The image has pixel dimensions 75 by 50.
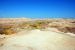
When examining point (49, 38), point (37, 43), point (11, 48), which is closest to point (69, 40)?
Answer: point (49, 38)

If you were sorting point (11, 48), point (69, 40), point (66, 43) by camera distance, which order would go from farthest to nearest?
point (69, 40)
point (66, 43)
point (11, 48)

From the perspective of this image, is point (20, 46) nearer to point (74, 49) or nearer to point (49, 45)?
point (49, 45)

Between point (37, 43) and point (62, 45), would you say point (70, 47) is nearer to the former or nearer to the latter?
point (62, 45)

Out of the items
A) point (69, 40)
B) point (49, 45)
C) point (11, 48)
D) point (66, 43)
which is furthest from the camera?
point (69, 40)

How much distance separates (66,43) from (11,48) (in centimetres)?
405

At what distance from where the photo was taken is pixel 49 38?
1358cm

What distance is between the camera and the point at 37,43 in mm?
12094

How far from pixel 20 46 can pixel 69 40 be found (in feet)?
13.5

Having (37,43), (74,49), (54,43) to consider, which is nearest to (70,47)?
(74,49)

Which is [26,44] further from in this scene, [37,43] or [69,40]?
[69,40]

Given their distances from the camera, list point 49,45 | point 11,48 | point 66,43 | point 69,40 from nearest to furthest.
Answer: point 11,48 → point 49,45 → point 66,43 → point 69,40

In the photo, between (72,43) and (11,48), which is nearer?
(11,48)

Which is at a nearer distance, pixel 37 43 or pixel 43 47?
pixel 43 47

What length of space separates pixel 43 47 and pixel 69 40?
2892 mm
